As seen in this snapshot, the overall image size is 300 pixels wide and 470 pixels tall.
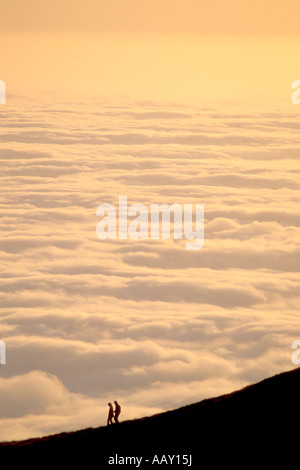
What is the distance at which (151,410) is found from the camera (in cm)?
10925

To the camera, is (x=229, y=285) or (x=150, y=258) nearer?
(x=229, y=285)

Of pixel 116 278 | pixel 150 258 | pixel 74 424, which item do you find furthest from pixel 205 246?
pixel 74 424

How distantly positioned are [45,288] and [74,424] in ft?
196

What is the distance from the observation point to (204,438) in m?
19.7

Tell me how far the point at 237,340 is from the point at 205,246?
210 feet

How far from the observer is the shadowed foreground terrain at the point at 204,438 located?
18.6 meters

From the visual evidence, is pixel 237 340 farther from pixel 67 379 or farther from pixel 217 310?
pixel 67 379

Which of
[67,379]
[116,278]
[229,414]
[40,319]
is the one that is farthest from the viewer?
[116,278]

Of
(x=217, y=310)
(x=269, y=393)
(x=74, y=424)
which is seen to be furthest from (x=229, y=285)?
(x=269, y=393)

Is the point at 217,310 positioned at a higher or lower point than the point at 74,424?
higher

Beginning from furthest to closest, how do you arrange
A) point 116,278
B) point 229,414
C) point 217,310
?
point 116,278
point 217,310
point 229,414

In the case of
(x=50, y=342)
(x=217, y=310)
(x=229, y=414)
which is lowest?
(x=229, y=414)

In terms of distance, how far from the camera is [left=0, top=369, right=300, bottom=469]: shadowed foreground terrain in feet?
61.0
